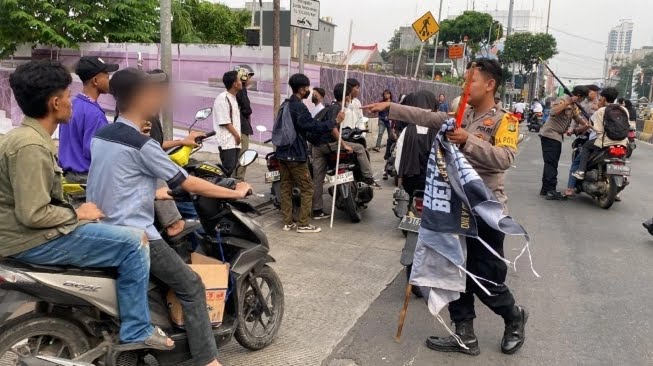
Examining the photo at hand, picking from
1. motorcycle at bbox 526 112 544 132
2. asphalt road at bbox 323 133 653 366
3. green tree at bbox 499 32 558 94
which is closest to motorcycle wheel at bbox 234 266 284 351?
asphalt road at bbox 323 133 653 366

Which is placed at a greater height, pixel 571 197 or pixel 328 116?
pixel 328 116

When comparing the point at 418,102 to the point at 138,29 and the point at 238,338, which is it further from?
the point at 138,29

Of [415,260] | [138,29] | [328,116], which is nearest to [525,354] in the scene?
[415,260]

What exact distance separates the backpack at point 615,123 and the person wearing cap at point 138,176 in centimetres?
710

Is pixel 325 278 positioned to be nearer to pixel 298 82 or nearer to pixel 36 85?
pixel 298 82

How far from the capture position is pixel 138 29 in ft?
49.2

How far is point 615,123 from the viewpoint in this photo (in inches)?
324

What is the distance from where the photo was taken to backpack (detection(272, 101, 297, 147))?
245 inches

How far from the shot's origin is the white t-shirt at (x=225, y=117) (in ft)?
22.8

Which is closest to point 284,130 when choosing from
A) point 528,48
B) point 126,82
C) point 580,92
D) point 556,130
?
point 126,82

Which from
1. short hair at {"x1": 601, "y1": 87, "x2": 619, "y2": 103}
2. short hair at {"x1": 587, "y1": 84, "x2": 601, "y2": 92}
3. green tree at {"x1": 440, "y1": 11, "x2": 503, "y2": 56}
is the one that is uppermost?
green tree at {"x1": 440, "y1": 11, "x2": 503, "y2": 56}

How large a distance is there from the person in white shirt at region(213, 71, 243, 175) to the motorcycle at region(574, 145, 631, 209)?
526 cm

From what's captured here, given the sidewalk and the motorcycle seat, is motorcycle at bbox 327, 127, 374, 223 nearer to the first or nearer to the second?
the sidewalk

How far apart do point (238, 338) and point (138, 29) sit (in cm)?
1337
